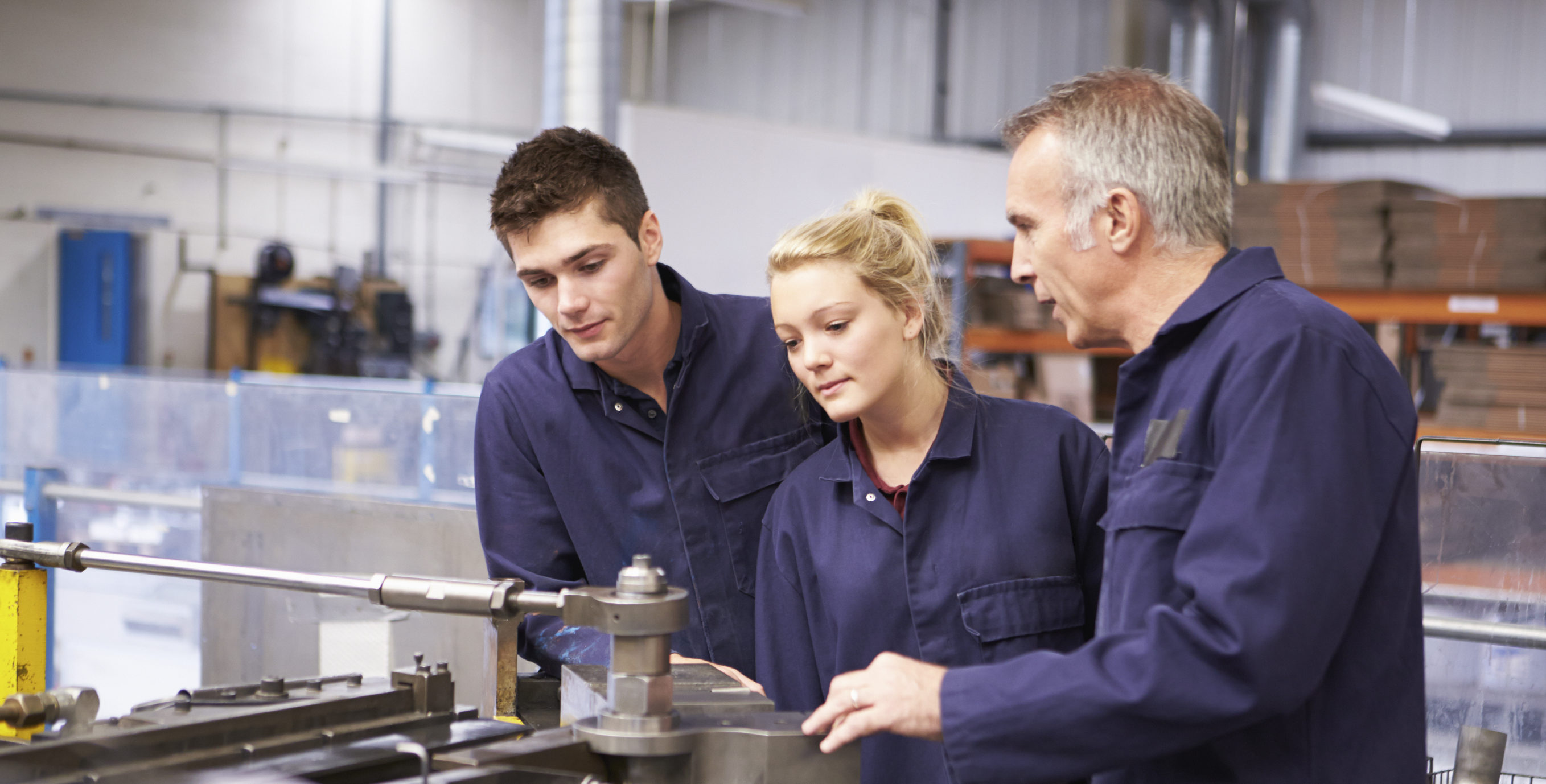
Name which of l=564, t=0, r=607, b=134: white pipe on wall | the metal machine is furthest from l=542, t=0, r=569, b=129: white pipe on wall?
the metal machine

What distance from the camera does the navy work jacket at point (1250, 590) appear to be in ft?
3.06

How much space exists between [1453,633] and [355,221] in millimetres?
9808

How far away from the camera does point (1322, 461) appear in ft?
3.07

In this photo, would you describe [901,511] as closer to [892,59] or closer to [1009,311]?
[1009,311]

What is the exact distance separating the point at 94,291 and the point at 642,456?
8.55m

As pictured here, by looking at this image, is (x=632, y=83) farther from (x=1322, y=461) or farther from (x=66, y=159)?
(x=1322, y=461)

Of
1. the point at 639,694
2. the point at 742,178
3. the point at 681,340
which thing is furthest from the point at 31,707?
the point at 742,178

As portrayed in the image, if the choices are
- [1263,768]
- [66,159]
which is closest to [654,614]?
[1263,768]

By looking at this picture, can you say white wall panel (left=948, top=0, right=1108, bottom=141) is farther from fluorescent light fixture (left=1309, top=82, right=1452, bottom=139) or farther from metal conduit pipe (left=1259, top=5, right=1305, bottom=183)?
fluorescent light fixture (left=1309, top=82, right=1452, bottom=139)

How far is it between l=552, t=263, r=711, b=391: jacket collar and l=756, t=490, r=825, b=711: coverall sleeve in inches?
12.2

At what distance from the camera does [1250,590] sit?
0.92m

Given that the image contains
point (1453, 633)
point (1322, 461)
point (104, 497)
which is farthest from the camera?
point (104, 497)

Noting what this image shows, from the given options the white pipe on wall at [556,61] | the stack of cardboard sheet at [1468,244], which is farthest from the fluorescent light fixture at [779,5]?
the stack of cardboard sheet at [1468,244]

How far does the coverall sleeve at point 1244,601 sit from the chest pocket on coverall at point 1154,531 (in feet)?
0.11
